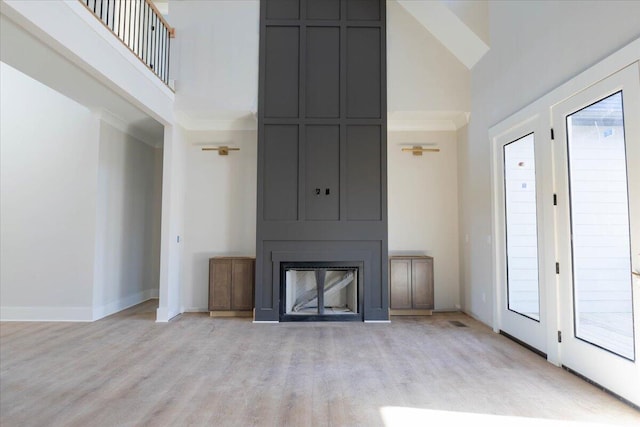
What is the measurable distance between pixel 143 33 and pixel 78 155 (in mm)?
1921

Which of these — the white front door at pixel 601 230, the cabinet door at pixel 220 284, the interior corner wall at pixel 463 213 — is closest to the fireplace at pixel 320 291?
the cabinet door at pixel 220 284

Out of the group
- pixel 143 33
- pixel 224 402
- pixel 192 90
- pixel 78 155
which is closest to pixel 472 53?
pixel 192 90

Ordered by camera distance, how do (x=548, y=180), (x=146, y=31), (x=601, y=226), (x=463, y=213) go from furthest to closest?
1. (x=463, y=213)
2. (x=146, y=31)
3. (x=548, y=180)
4. (x=601, y=226)

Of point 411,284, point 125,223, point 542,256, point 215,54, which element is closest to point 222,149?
point 215,54

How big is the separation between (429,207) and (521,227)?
1834 millimetres

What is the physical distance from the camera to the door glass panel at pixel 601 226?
253 cm

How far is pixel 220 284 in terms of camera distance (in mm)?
5164

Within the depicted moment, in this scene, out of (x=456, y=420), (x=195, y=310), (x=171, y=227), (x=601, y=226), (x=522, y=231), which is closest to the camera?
(x=456, y=420)

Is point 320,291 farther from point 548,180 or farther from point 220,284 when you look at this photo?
point 548,180

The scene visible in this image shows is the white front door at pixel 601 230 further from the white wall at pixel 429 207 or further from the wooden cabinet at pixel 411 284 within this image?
the white wall at pixel 429 207

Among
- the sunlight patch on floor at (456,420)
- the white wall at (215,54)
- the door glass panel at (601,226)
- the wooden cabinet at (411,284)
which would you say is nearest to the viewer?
the sunlight patch on floor at (456,420)

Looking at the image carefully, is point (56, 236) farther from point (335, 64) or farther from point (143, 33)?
point (335, 64)

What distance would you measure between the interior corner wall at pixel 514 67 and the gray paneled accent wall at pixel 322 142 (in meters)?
1.23

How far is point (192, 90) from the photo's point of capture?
16.7 feet
